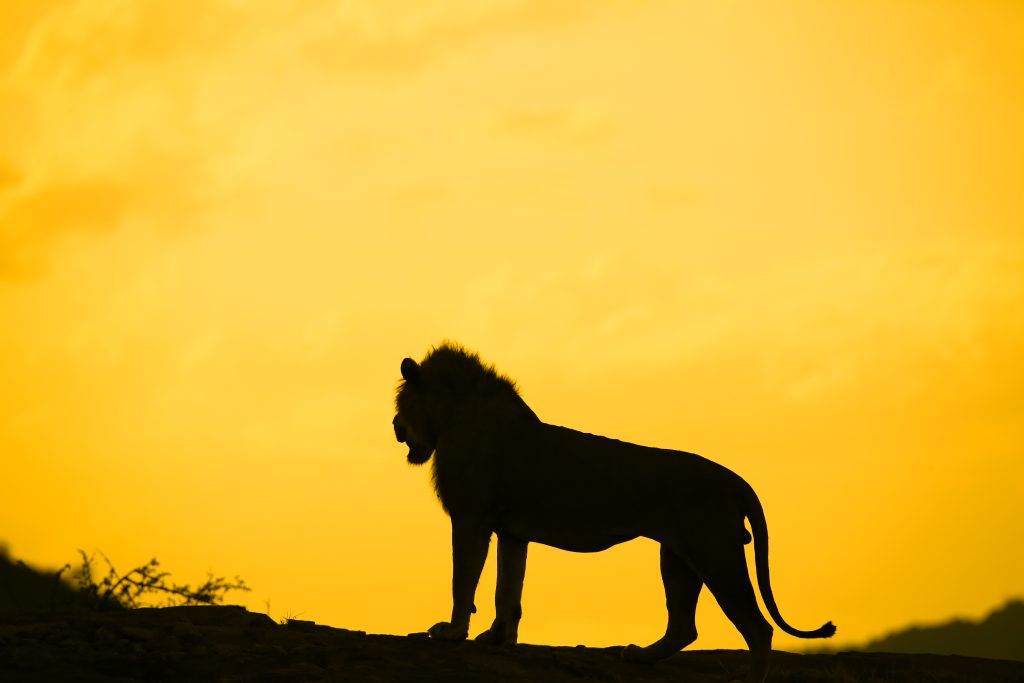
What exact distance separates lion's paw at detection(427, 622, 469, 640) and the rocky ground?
15cm

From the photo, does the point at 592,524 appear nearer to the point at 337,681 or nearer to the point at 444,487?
the point at 444,487

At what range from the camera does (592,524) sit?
1184 cm

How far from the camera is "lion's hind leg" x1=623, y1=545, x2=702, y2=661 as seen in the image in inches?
479

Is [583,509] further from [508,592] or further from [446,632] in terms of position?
[446,632]

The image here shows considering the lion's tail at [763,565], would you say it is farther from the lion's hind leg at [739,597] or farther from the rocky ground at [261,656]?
the rocky ground at [261,656]

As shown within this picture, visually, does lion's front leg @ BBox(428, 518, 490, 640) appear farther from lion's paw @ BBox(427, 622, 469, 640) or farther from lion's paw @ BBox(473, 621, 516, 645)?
lion's paw @ BBox(473, 621, 516, 645)

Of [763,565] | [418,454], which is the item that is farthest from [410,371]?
[763,565]

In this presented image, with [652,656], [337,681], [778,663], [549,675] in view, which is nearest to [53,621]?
[337,681]

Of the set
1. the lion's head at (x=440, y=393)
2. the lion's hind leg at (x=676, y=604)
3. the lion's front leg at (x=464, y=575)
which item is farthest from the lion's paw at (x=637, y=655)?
the lion's head at (x=440, y=393)

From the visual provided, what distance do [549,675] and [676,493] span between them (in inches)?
68.5

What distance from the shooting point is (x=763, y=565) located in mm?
11984

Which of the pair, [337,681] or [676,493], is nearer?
[337,681]

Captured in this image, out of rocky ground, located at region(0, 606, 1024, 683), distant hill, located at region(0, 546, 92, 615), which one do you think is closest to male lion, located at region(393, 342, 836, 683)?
rocky ground, located at region(0, 606, 1024, 683)

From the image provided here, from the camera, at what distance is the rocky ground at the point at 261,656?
10.3m
